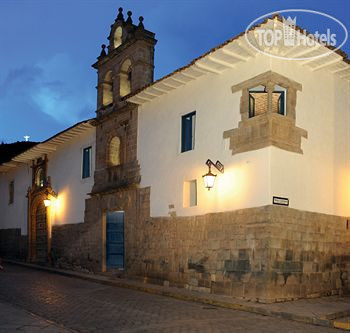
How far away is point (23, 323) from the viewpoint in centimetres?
752

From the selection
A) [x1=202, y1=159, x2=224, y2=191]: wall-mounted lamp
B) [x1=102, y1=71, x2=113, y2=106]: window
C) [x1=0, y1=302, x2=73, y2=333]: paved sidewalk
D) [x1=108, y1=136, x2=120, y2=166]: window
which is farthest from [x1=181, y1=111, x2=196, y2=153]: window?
[x1=0, y1=302, x2=73, y2=333]: paved sidewalk

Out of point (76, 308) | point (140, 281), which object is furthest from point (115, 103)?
point (76, 308)

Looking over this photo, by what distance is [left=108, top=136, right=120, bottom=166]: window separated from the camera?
16359 millimetres

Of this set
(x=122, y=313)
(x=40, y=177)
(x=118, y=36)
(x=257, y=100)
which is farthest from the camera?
(x=40, y=177)

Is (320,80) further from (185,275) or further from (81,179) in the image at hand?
(81,179)

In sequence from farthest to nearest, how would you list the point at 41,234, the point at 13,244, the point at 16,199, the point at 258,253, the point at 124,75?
1. the point at 16,199
2. the point at 13,244
3. the point at 41,234
4. the point at 124,75
5. the point at 258,253

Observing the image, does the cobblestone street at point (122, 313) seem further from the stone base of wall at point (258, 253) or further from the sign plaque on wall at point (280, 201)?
the sign plaque on wall at point (280, 201)

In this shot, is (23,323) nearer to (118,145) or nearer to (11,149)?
(118,145)

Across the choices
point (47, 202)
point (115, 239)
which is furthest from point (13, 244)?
point (115, 239)

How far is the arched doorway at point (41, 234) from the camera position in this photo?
20406 millimetres

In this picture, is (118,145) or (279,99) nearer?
(279,99)

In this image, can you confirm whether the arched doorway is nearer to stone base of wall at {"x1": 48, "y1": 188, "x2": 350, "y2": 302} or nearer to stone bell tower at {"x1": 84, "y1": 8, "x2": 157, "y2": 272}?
stone bell tower at {"x1": 84, "y1": 8, "x2": 157, "y2": 272}

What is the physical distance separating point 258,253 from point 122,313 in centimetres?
338

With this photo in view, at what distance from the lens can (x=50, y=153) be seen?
20781mm
